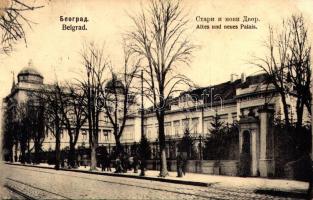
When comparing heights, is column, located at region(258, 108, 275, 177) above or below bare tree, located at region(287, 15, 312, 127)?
below

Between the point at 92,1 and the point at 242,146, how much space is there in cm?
991

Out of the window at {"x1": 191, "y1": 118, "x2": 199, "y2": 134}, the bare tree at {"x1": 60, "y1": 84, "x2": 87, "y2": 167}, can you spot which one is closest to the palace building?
the window at {"x1": 191, "y1": 118, "x2": 199, "y2": 134}

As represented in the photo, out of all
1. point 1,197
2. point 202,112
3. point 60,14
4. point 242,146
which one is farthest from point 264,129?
point 202,112

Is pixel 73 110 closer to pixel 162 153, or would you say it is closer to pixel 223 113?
pixel 162 153

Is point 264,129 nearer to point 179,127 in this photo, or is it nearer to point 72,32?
point 72,32

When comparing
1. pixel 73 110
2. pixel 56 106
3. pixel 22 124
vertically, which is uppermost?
pixel 56 106

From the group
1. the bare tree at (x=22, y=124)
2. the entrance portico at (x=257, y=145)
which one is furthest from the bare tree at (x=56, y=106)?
the entrance portico at (x=257, y=145)

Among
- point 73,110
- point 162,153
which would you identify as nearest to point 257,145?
point 162,153

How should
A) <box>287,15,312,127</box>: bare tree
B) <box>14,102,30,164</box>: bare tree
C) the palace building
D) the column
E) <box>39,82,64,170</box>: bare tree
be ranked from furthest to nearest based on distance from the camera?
<box>14,102,30,164</box>: bare tree
<box>39,82,64,170</box>: bare tree
the palace building
the column
<box>287,15,312,127</box>: bare tree

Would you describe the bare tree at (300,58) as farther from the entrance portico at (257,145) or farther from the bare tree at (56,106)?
the bare tree at (56,106)

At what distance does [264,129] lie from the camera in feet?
58.7

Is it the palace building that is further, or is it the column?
the palace building

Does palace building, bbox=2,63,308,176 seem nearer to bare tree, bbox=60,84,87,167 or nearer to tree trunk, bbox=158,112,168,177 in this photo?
tree trunk, bbox=158,112,168,177

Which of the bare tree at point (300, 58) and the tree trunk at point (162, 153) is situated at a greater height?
the bare tree at point (300, 58)
